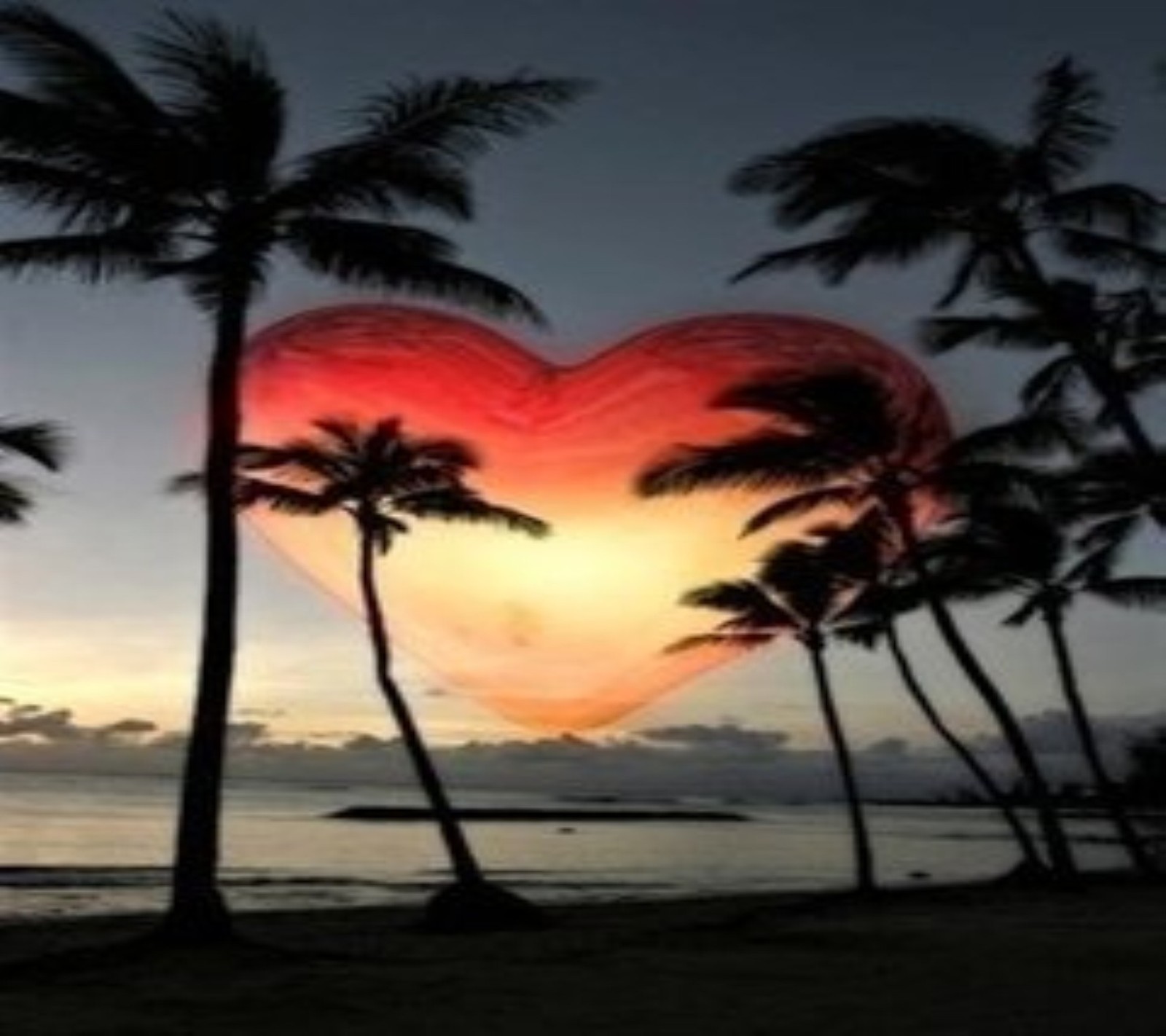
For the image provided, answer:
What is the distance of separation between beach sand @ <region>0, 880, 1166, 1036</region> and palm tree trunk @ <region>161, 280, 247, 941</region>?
2.61ft

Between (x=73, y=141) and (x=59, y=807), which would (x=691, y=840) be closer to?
(x=59, y=807)

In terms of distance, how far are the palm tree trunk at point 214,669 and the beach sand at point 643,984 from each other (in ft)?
2.61

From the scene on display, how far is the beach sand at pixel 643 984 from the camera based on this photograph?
513 inches

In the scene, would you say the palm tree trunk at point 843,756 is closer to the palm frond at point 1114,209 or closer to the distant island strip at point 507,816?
the palm frond at point 1114,209

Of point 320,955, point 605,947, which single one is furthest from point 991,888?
point 320,955

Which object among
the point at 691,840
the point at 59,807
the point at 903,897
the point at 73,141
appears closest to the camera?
the point at 73,141

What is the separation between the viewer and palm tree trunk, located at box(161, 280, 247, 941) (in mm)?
19094

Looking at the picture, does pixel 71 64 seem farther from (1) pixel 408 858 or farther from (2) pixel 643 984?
(1) pixel 408 858

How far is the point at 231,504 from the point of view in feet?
65.0

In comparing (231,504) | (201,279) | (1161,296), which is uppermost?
(1161,296)

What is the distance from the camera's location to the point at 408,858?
76.6 metres

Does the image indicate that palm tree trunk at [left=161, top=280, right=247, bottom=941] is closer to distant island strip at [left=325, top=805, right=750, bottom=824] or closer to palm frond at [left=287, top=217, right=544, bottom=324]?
palm frond at [left=287, top=217, right=544, bottom=324]

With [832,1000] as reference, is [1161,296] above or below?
above

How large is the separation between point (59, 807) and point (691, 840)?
175ft
